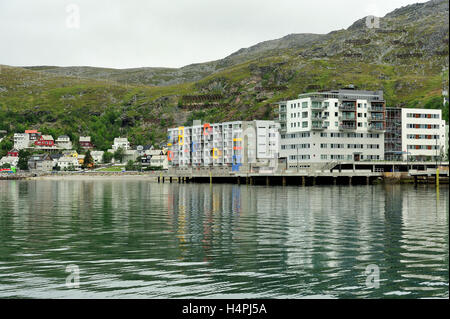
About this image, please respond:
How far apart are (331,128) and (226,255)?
15649 centimetres

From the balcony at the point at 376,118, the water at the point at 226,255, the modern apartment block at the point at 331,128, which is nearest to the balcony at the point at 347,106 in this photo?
the modern apartment block at the point at 331,128

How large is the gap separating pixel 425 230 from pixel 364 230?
5.30m

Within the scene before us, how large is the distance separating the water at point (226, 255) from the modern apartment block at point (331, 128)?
123 metres

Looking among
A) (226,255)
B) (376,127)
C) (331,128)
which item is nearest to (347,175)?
(331,128)

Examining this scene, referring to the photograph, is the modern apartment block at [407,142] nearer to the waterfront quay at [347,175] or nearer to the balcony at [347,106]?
the waterfront quay at [347,175]

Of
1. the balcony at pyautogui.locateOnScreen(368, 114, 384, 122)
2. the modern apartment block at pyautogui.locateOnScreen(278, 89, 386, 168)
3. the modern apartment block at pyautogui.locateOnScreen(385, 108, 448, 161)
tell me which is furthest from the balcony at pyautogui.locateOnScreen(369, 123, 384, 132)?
the modern apartment block at pyautogui.locateOnScreen(385, 108, 448, 161)

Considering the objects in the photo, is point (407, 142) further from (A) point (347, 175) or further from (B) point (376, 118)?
(A) point (347, 175)

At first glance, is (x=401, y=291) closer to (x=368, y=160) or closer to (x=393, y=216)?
(x=393, y=216)

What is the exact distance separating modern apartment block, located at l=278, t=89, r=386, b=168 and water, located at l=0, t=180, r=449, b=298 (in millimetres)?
122768

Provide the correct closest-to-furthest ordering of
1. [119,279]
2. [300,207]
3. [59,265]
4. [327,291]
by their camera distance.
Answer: [327,291]
[119,279]
[59,265]
[300,207]

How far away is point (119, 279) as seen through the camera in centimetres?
2866

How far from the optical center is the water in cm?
2661
